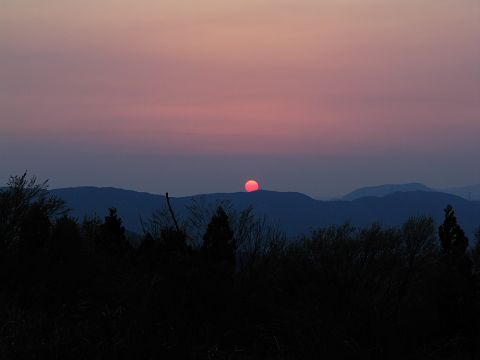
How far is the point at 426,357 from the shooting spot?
6.11 meters

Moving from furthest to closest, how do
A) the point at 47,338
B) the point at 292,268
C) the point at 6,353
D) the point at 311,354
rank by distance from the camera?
the point at 292,268
the point at 47,338
the point at 6,353
the point at 311,354

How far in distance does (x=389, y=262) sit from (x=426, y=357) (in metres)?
20.8

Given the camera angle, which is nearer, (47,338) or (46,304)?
(47,338)

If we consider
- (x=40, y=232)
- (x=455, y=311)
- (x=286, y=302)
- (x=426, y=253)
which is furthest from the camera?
(x=426, y=253)

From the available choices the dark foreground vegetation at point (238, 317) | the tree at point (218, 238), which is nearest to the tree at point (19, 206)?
the tree at point (218, 238)

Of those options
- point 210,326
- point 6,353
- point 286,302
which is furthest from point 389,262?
point 6,353

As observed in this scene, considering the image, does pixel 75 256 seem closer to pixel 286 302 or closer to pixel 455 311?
pixel 286 302

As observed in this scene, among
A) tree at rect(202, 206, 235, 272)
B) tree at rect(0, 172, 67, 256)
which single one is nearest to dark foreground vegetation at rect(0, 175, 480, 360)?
tree at rect(202, 206, 235, 272)

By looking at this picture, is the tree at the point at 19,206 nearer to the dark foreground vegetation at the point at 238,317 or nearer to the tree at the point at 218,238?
the tree at the point at 218,238

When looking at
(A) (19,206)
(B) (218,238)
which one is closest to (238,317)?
(B) (218,238)

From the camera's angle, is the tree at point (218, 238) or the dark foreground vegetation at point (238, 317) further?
the tree at point (218, 238)

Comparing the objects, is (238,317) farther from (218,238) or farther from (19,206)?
(19,206)

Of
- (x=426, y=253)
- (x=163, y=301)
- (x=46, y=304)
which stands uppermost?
(x=163, y=301)

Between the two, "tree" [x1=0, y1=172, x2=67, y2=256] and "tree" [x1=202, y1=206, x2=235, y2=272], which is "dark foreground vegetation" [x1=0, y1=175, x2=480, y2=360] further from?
"tree" [x1=0, y1=172, x2=67, y2=256]
